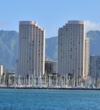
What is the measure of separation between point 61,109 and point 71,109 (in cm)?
154

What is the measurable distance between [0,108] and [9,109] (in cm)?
259

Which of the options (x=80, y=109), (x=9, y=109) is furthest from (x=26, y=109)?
(x=80, y=109)

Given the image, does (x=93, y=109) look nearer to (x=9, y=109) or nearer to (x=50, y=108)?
(x=50, y=108)

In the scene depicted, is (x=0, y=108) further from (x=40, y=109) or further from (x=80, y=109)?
(x=80, y=109)

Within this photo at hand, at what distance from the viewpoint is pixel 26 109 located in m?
84.8

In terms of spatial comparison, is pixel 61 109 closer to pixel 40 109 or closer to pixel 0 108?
pixel 40 109

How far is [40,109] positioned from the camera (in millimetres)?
86250

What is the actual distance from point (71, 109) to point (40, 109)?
4.59m

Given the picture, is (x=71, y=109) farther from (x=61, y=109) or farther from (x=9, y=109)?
(x=9, y=109)

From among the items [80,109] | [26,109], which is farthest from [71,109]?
[26,109]

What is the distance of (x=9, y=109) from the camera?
84250 millimetres

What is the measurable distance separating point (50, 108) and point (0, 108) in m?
7.67

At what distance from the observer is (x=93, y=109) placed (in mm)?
85438

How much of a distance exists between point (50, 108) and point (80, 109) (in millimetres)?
5286
